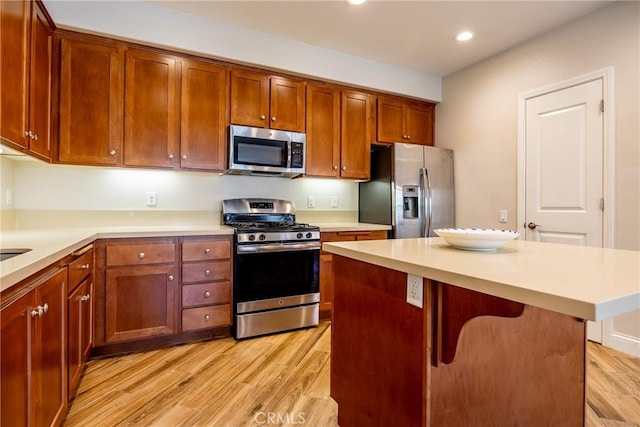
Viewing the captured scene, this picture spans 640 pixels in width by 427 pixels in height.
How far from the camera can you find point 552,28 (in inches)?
112

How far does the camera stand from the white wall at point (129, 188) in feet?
8.46

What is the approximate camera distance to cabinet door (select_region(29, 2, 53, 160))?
2.01 meters

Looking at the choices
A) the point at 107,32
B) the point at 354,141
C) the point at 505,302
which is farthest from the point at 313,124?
the point at 505,302

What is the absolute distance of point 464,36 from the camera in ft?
9.82

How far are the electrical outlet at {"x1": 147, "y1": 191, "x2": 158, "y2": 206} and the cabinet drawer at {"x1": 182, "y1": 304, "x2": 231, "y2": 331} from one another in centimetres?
102

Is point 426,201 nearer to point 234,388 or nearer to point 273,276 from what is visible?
point 273,276

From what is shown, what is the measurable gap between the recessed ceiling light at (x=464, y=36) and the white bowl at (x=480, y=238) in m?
2.35

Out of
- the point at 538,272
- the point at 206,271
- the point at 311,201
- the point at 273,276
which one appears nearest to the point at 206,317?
the point at 206,271

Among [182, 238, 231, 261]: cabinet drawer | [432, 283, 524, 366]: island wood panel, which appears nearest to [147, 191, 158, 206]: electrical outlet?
[182, 238, 231, 261]: cabinet drawer


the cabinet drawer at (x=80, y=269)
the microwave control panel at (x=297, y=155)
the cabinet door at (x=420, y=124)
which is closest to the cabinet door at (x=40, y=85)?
the cabinet drawer at (x=80, y=269)

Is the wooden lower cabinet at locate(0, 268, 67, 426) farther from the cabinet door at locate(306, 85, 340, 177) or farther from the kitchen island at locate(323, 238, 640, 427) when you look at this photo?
the cabinet door at locate(306, 85, 340, 177)

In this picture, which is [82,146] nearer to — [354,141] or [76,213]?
[76,213]

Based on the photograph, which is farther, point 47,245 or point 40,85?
point 40,85

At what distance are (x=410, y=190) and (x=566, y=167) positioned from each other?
130 centimetres
